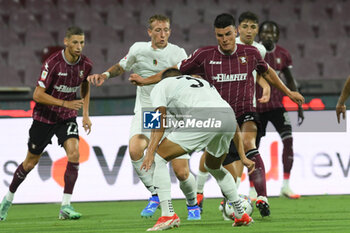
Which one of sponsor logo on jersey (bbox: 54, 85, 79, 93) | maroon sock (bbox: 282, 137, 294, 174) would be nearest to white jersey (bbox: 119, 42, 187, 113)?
sponsor logo on jersey (bbox: 54, 85, 79, 93)

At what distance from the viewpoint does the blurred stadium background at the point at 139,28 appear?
11.6m

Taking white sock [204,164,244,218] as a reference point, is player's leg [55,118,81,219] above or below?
above

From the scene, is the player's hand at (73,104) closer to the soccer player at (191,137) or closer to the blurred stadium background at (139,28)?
the soccer player at (191,137)

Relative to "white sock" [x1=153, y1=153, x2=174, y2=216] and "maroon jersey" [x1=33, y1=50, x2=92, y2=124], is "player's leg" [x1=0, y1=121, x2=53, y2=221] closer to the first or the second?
"maroon jersey" [x1=33, y1=50, x2=92, y2=124]

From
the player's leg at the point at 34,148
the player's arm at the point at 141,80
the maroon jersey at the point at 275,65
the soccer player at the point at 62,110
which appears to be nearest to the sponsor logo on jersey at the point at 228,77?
the player's arm at the point at 141,80

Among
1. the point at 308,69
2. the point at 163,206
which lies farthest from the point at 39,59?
the point at 163,206

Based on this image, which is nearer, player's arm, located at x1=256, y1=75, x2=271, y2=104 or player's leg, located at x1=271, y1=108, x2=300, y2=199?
player's arm, located at x1=256, y1=75, x2=271, y2=104

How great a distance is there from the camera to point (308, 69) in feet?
38.2

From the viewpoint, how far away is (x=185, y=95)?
4.96 meters

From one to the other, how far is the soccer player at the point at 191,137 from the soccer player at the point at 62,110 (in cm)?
156

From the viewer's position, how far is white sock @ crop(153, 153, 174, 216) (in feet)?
15.9

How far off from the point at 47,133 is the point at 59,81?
21.6 inches

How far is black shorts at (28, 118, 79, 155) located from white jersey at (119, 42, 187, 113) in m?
0.71

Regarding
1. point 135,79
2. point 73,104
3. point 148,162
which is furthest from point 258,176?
point 73,104
